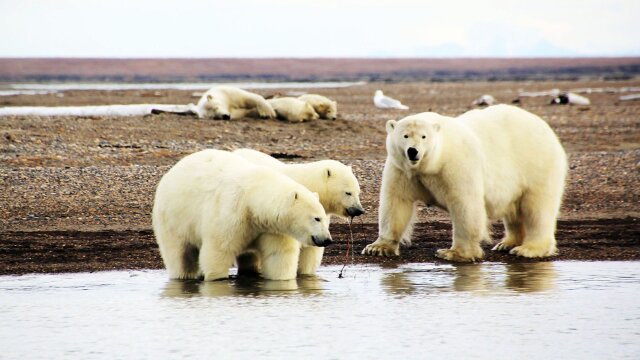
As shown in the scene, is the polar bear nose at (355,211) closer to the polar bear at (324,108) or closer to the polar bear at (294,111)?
the polar bear at (294,111)

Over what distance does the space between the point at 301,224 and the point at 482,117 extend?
9.58ft

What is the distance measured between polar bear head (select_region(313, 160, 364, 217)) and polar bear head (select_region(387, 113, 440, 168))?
26.1 inches

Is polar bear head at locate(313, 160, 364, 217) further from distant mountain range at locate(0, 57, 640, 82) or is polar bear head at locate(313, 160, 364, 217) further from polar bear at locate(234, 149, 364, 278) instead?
distant mountain range at locate(0, 57, 640, 82)

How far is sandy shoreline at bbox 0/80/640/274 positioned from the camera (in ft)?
33.4

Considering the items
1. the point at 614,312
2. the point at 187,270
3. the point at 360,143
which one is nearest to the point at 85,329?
the point at 187,270

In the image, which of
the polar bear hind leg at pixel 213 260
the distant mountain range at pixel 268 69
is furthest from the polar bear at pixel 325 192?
the distant mountain range at pixel 268 69

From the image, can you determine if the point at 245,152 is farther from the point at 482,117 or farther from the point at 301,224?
the point at 482,117

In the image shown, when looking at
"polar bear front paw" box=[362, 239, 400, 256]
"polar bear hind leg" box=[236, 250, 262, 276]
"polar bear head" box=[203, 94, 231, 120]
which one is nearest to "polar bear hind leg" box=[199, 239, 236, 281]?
"polar bear hind leg" box=[236, 250, 262, 276]

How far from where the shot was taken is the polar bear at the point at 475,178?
950 centimetres

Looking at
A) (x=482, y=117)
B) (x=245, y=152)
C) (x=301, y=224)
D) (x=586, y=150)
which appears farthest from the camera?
(x=586, y=150)

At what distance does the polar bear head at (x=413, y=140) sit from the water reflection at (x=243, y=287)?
135 centimetres

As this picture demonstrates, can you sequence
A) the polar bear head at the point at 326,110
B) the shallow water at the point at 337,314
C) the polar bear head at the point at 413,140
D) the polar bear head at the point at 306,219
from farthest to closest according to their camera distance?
the polar bear head at the point at 326,110
the polar bear head at the point at 413,140
the polar bear head at the point at 306,219
the shallow water at the point at 337,314

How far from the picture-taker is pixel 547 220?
10039 millimetres

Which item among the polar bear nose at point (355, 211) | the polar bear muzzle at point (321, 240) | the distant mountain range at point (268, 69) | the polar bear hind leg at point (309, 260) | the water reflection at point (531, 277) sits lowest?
the distant mountain range at point (268, 69)
